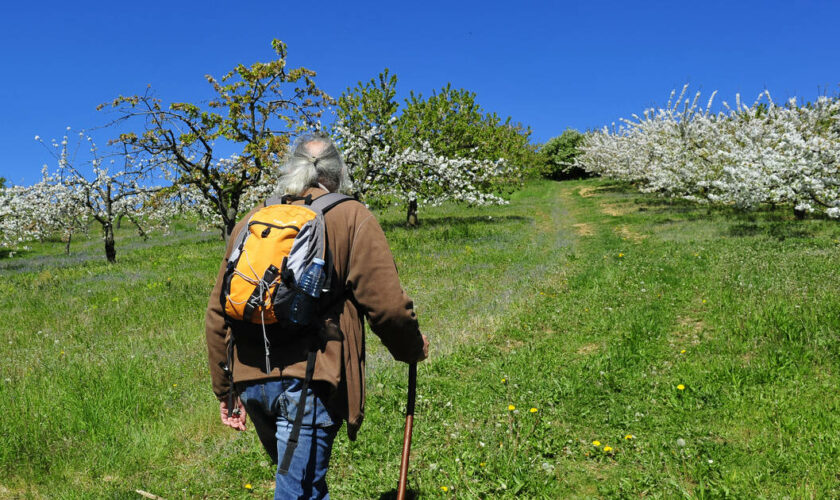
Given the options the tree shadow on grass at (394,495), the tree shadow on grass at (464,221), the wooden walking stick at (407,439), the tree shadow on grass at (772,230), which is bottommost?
the tree shadow on grass at (394,495)

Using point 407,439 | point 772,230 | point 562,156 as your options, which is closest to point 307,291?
point 407,439

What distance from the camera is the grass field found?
Result: 169 inches

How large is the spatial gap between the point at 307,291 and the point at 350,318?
1.16 feet

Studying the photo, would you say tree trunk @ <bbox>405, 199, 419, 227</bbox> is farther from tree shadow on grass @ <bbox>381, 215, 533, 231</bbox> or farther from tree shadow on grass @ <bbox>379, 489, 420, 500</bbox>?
tree shadow on grass @ <bbox>379, 489, 420, 500</bbox>

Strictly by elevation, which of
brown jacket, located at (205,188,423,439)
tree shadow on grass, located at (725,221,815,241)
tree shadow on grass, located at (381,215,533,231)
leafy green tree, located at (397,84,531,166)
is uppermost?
leafy green tree, located at (397,84,531,166)

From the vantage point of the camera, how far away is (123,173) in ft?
37.8

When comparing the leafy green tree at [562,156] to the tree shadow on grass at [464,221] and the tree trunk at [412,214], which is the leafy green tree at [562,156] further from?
the tree trunk at [412,214]

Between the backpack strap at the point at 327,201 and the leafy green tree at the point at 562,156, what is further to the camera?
the leafy green tree at the point at 562,156

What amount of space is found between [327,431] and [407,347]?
602mm

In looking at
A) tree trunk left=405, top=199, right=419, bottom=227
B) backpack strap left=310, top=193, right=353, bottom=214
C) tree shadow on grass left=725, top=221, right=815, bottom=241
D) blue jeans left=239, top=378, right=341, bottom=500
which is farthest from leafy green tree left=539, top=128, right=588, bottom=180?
blue jeans left=239, top=378, right=341, bottom=500

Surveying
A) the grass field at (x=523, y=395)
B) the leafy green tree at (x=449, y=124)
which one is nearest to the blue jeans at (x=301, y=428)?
the grass field at (x=523, y=395)

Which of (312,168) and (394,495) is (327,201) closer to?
(312,168)

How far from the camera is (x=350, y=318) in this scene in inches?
103

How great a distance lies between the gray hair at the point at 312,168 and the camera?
2736mm
